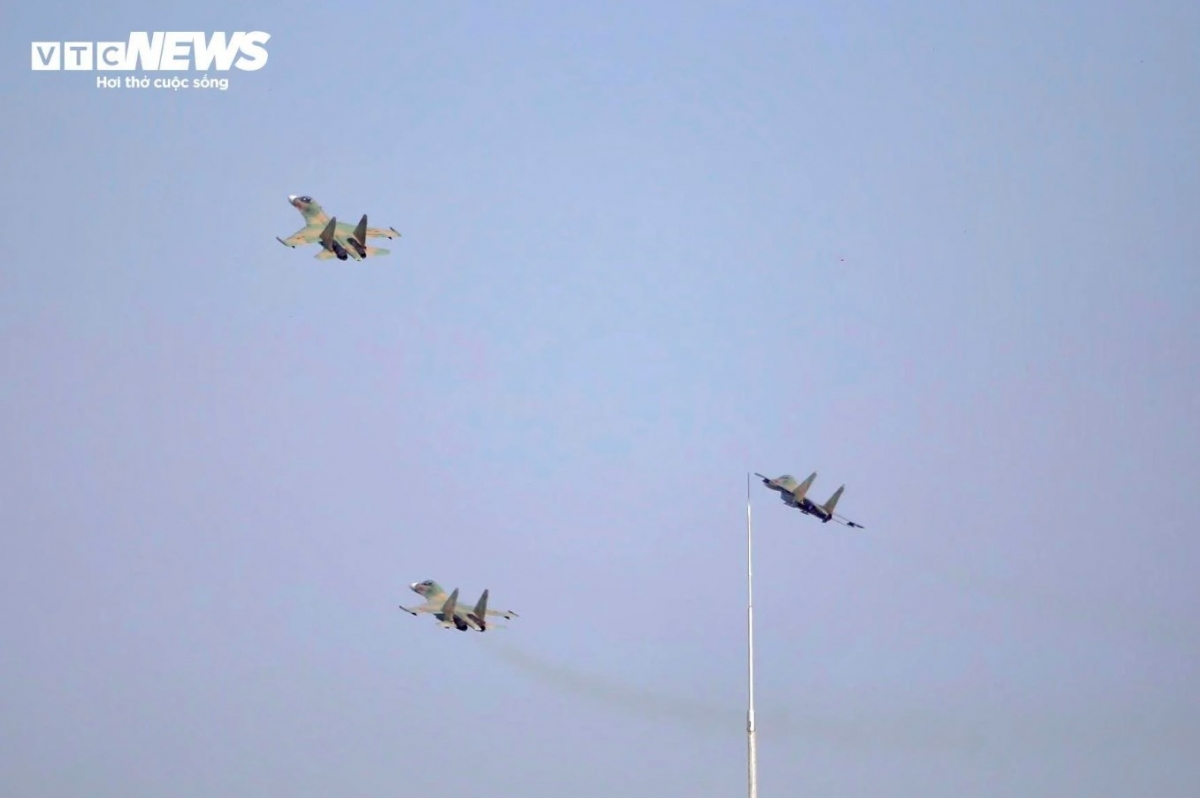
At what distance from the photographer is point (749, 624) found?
11700 cm

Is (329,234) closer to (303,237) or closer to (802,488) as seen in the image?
(303,237)

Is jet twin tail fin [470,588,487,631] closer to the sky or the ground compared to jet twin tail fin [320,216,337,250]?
closer to the ground

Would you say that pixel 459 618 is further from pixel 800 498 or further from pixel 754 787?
pixel 754 787

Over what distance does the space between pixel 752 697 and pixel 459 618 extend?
4301 centimetres

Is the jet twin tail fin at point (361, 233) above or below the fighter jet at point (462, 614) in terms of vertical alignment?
above

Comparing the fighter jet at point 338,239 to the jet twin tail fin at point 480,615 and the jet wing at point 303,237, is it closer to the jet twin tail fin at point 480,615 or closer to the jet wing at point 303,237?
the jet wing at point 303,237

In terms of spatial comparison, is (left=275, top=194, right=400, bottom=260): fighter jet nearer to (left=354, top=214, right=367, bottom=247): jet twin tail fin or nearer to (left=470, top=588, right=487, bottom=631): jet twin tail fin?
(left=354, top=214, right=367, bottom=247): jet twin tail fin

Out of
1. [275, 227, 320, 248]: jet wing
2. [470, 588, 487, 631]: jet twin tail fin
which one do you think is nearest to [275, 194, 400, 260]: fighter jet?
[275, 227, 320, 248]: jet wing


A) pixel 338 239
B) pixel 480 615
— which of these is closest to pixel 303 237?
pixel 338 239

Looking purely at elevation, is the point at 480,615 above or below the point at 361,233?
below

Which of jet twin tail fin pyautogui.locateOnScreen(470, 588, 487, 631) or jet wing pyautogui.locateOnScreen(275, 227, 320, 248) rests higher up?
jet wing pyautogui.locateOnScreen(275, 227, 320, 248)

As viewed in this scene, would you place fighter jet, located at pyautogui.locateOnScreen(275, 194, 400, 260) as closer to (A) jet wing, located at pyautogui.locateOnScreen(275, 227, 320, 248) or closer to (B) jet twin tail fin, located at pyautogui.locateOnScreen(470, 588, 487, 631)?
(A) jet wing, located at pyautogui.locateOnScreen(275, 227, 320, 248)

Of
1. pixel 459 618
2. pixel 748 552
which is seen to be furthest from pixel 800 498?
pixel 748 552

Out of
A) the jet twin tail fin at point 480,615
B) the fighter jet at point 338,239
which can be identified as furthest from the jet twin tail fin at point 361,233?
the jet twin tail fin at point 480,615
